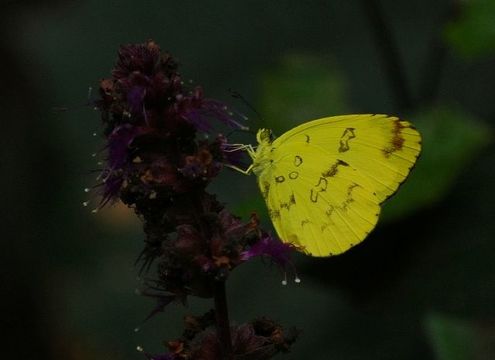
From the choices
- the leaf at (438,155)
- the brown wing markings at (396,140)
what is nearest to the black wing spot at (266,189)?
the brown wing markings at (396,140)

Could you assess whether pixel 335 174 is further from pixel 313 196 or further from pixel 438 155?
pixel 438 155

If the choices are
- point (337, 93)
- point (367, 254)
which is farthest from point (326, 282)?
point (337, 93)

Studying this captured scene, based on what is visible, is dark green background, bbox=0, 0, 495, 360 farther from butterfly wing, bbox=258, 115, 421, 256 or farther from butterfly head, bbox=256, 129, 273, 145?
butterfly head, bbox=256, 129, 273, 145

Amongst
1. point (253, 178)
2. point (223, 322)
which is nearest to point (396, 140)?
point (223, 322)

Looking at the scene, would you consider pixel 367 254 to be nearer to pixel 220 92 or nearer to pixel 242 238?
pixel 220 92

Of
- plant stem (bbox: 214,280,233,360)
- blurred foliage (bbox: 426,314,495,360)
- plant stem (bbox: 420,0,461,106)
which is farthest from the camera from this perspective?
plant stem (bbox: 420,0,461,106)

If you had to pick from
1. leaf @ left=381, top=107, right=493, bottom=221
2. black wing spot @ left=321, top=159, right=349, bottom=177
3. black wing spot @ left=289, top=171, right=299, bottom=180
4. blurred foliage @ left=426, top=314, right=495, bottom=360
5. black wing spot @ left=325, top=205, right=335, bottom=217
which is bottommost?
blurred foliage @ left=426, top=314, right=495, bottom=360

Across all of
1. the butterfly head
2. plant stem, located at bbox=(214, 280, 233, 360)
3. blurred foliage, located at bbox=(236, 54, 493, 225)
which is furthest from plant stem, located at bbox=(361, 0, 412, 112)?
plant stem, located at bbox=(214, 280, 233, 360)
